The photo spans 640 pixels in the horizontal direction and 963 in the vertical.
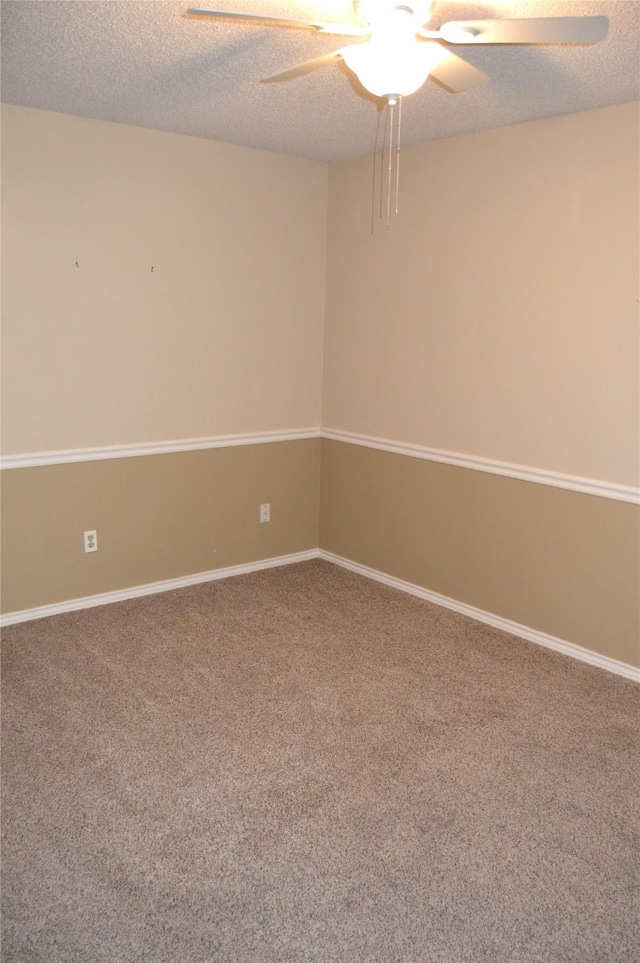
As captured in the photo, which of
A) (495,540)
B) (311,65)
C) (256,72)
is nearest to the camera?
(311,65)

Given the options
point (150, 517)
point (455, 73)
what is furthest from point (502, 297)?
point (150, 517)

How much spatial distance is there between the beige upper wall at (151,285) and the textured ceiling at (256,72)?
222 mm

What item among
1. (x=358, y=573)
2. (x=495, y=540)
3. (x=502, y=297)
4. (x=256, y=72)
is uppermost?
(x=256, y=72)

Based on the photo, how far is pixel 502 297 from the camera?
3.48 m

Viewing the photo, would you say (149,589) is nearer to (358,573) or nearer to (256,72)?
(358,573)

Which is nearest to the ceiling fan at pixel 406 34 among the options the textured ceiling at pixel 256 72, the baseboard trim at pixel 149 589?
the textured ceiling at pixel 256 72

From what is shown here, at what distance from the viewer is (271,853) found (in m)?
2.13

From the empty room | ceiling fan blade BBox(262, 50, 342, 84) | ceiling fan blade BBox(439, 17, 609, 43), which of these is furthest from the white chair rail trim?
ceiling fan blade BBox(262, 50, 342, 84)

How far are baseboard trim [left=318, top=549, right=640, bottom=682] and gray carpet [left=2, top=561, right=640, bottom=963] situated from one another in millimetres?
69

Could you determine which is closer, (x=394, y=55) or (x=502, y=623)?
(x=394, y=55)

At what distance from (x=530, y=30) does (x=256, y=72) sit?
1.19m

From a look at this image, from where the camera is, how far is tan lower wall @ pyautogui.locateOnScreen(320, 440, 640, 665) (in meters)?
3.20

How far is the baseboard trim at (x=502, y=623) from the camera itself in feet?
10.6

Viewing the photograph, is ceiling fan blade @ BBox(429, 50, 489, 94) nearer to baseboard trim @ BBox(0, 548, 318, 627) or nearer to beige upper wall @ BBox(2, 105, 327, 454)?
beige upper wall @ BBox(2, 105, 327, 454)
